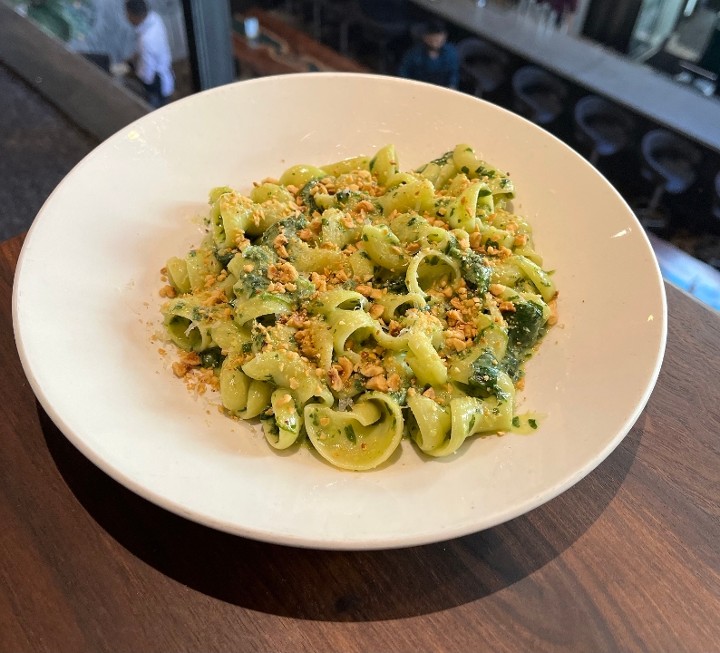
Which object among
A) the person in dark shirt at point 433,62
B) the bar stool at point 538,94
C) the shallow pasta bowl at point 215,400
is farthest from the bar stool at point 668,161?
the shallow pasta bowl at point 215,400

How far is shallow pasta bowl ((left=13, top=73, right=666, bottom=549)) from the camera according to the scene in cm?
187

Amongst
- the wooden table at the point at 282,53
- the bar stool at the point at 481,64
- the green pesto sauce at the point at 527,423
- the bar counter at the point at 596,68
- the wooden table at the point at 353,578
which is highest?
the green pesto sauce at the point at 527,423

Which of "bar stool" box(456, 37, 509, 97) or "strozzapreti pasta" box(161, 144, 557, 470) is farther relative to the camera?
"bar stool" box(456, 37, 509, 97)

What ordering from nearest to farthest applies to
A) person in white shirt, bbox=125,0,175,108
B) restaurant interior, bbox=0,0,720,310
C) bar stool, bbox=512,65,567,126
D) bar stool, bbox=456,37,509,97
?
1. restaurant interior, bbox=0,0,720,310
2. person in white shirt, bbox=125,0,175,108
3. bar stool, bbox=512,65,567,126
4. bar stool, bbox=456,37,509,97

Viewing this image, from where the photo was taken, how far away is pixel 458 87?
27.9ft

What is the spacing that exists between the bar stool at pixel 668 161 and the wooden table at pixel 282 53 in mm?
4423

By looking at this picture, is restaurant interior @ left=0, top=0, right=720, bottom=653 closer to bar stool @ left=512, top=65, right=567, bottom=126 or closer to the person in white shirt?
the person in white shirt

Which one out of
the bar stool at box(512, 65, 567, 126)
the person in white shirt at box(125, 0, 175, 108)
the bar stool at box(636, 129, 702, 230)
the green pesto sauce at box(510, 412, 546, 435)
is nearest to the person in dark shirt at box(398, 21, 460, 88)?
the bar stool at box(512, 65, 567, 126)

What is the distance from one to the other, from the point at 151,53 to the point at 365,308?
503 cm

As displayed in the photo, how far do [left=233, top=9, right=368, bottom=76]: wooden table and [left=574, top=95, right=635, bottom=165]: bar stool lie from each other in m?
3.54

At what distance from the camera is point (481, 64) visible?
8.49 metres

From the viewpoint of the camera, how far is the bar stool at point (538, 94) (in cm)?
768

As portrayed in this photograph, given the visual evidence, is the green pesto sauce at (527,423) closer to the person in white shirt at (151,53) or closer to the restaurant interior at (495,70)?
the restaurant interior at (495,70)

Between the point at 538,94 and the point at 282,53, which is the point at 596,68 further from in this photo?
the point at 282,53
